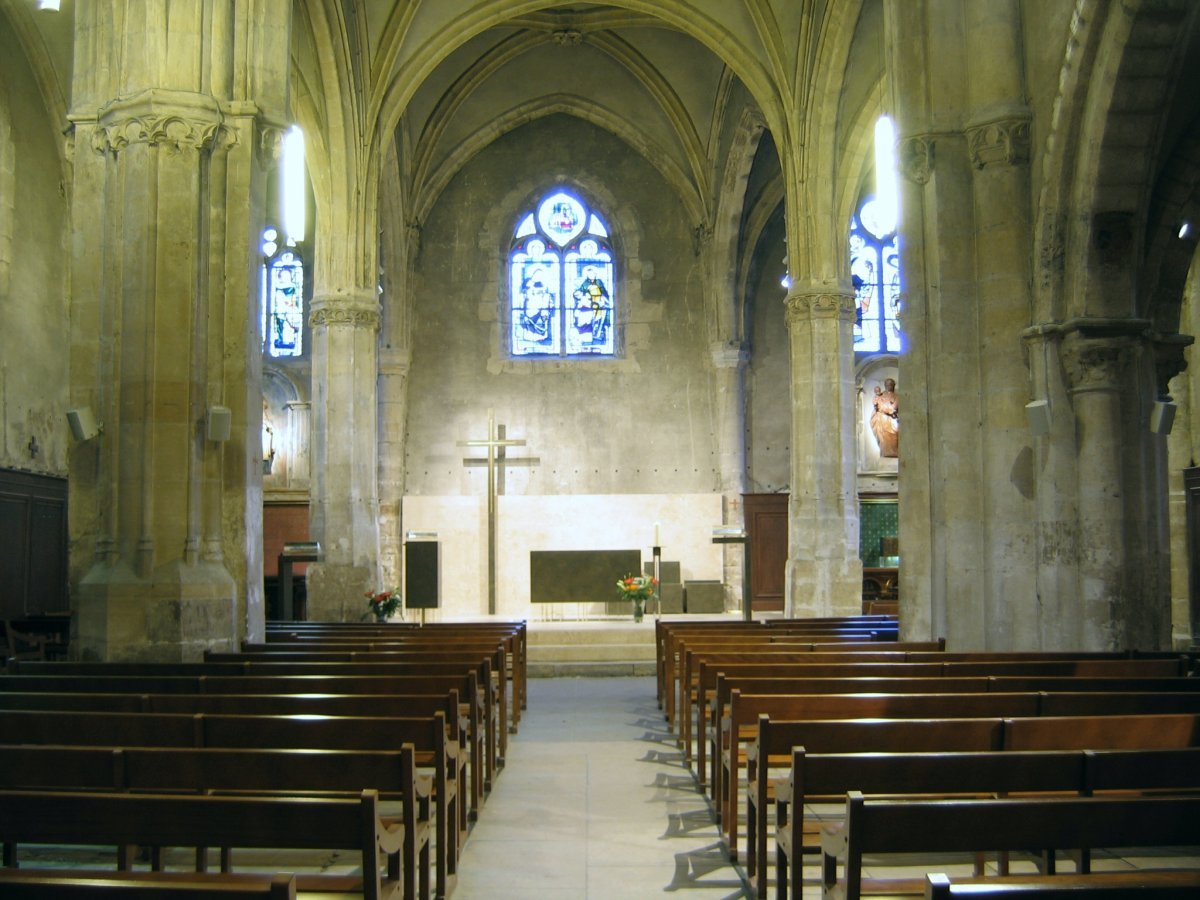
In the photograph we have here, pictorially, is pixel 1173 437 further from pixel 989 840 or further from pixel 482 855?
pixel 989 840

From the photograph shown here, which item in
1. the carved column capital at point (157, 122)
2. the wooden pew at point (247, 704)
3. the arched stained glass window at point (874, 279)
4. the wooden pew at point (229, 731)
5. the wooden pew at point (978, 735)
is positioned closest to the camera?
the wooden pew at point (978, 735)

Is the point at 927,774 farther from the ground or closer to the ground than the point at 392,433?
closer to the ground

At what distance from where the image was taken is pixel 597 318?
27.0 m

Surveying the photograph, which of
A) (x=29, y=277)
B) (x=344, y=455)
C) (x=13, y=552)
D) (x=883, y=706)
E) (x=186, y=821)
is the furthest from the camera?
(x=344, y=455)

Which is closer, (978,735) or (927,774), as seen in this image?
(927,774)

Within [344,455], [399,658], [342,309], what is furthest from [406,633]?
[342,309]

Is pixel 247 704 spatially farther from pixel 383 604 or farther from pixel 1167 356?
pixel 383 604

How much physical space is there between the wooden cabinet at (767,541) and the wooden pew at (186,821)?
854 inches

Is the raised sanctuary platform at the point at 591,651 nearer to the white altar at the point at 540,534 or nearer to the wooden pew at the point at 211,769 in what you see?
the white altar at the point at 540,534

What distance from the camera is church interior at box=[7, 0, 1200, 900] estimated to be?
9.91 m

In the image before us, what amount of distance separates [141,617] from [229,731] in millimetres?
5133

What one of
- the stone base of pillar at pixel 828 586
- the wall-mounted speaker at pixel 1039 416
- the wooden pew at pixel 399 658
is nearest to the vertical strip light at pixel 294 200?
the stone base of pillar at pixel 828 586

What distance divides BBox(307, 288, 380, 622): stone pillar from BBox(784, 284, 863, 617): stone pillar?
722 centimetres

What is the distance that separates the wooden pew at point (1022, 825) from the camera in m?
3.40
